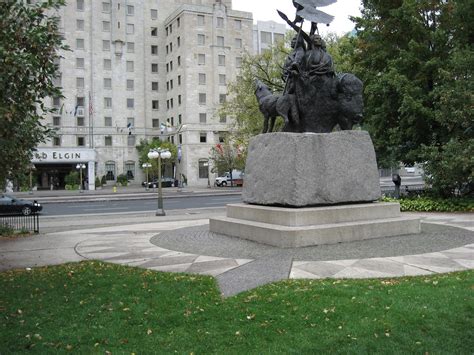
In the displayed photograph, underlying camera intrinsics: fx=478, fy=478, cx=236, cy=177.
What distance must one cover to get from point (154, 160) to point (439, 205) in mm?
53201

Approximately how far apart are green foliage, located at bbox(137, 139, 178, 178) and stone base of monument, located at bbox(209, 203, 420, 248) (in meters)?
57.4

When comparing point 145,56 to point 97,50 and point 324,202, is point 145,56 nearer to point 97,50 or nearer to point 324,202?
point 97,50

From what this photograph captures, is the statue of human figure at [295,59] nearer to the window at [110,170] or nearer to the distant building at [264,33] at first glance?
the window at [110,170]

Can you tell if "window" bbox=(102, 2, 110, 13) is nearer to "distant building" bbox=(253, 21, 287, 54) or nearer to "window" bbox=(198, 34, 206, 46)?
"window" bbox=(198, 34, 206, 46)

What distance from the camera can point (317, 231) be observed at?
406 inches

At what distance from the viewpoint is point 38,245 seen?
43.0 feet

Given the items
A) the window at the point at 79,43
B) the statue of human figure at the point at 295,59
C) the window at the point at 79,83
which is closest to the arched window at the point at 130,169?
the window at the point at 79,83

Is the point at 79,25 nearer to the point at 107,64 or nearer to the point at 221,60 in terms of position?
the point at 107,64

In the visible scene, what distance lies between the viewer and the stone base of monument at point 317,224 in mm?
10250

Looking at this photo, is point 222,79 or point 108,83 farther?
point 222,79

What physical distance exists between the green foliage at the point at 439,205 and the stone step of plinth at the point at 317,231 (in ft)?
28.4

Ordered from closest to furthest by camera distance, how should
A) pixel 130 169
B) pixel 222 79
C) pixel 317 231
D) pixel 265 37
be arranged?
pixel 317 231, pixel 222 79, pixel 130 169, pixel 265 37

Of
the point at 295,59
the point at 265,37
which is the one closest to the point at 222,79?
the point at 265,37

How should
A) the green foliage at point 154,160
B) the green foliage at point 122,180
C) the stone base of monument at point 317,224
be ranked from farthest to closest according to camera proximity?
the green foliage at point 122,180, the green foliage at point 154,160, the stone base of monument at point 317,224
